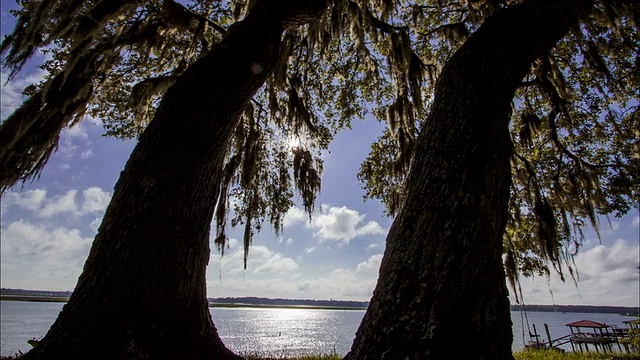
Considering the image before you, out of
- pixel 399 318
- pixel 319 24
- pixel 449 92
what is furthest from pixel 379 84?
pixel 399 318

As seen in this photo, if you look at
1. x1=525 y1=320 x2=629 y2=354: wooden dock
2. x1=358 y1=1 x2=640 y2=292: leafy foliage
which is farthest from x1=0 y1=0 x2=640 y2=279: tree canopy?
x1=525 y1=320 x2=629 y2=354: wooden dock

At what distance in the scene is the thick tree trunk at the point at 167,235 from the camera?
2.34 meters

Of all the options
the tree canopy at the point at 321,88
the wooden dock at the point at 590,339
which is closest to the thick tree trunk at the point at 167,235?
the tree canopy at the point at 321,88

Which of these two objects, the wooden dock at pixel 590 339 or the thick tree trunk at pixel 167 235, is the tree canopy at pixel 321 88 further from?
the wooden dock at pixel 590 339

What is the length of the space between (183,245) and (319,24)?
4.16m

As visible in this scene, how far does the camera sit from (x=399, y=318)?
1721 millimetres

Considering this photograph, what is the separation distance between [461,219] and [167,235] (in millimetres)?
2216

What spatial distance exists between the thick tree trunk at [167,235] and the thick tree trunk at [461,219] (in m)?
1.55

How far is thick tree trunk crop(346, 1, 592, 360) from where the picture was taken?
1685mm

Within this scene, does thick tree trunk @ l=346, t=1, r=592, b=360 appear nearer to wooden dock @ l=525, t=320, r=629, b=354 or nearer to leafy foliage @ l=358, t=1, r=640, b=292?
leafy foliage @ l=358, t=1, r=640, b=292

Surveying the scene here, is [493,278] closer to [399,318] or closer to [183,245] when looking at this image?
[399,318]

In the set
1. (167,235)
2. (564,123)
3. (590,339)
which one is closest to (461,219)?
(167,235)

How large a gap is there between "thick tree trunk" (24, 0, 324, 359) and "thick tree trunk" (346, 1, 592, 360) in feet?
5.10

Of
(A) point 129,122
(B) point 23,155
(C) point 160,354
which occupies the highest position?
(A) point 129,122
